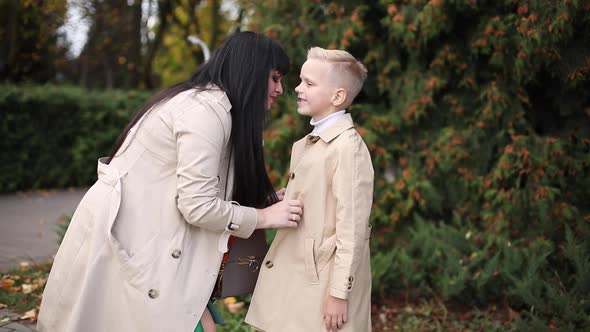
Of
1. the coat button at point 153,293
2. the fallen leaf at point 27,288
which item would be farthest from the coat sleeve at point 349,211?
the fallen leaf at point 27,288

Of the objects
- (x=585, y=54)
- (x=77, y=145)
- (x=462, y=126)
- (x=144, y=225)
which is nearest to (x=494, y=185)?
(x=462, y=126)

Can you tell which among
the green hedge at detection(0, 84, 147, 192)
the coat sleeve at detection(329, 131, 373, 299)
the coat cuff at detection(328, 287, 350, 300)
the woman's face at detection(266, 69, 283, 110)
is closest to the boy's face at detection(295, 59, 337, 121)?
the woman's face at detection(266, 69, 283, 110)

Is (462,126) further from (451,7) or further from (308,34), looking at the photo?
(308,34)

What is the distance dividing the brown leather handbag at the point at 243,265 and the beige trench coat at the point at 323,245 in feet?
0.39

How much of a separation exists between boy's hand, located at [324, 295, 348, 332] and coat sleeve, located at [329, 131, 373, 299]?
0.05 meters

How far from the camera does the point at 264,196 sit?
267 cm

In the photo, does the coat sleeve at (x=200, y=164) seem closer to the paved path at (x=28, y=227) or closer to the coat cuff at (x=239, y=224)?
the coat cuff at (x=239, y=224)

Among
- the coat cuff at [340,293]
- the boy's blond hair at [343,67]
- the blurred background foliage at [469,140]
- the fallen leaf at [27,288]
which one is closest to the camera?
the coat cuff at [340,293]

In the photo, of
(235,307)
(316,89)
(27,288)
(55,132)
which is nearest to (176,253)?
(316,89)

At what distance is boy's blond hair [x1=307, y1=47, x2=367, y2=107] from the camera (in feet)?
8.39

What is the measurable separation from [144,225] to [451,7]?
349cm

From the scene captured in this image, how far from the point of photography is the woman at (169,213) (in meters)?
2.25

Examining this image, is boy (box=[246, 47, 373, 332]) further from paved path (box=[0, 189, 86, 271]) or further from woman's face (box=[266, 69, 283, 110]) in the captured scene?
paved path (box=[0, 189, 86, 271])

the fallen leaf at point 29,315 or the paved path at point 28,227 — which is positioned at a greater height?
the fallen leaf at point 29,315
